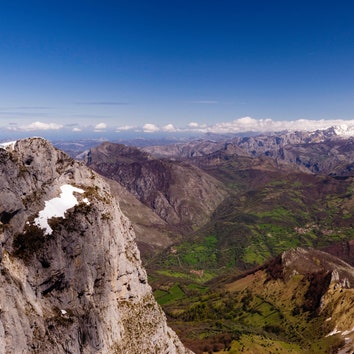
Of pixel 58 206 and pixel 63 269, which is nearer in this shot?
pixel 63 269

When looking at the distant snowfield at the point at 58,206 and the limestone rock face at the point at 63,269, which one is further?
the distant snowfield at the point at 58,206

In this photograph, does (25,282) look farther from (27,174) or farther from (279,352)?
(279,352)

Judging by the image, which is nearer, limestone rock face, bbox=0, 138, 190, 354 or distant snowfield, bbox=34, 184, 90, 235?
limestone rock face, bbox=0, 138, 190, 354

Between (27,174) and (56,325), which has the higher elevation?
(27,174)

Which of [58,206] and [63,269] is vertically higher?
[58,206]

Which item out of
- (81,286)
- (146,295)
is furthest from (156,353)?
(81,286)
